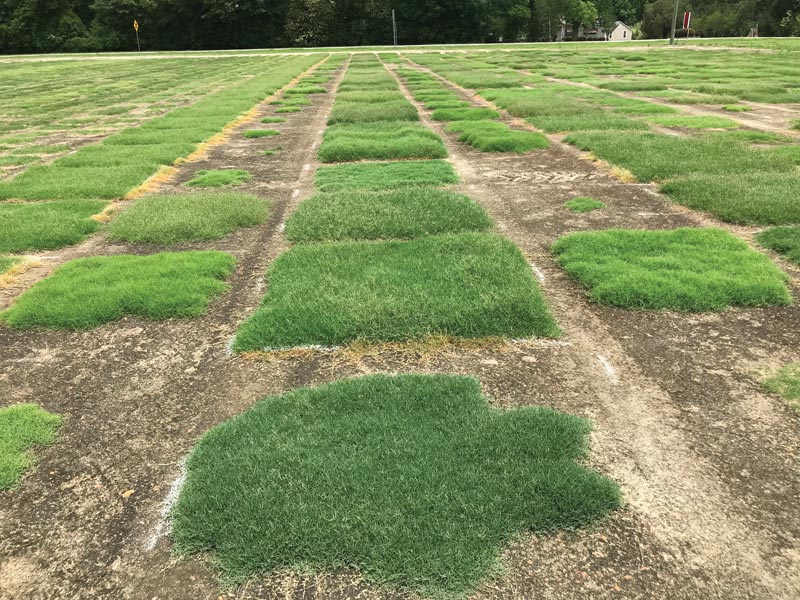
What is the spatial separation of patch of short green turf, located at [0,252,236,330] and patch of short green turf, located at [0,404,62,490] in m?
1.18

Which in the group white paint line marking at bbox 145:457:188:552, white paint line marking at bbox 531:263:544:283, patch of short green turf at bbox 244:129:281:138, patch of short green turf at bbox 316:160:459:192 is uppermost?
patch of short green turf at bbox 244:129:281:138

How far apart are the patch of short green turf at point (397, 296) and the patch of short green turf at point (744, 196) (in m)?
2.73

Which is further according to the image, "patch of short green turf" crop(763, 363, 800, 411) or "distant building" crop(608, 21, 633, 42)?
"distant building" crop(608, 21, 633, 42)

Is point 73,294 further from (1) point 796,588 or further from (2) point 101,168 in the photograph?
(2) point 101,168

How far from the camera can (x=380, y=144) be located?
10.6 m

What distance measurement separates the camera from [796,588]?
2.27 meters

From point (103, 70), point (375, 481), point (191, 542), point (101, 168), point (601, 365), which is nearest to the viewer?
point (191, 542)

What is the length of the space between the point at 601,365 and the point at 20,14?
75143 millimetres

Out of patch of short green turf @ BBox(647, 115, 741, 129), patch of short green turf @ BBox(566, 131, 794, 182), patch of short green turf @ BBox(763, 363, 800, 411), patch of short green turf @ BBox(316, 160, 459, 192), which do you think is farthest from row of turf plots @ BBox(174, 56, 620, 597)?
patch of short green turf @ BBox(647, 115, 741, 129)

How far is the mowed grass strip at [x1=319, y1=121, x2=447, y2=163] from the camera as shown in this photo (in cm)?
1012

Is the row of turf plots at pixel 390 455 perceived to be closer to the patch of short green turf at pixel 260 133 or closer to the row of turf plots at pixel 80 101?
the patch of short green turf at pixel 260 133

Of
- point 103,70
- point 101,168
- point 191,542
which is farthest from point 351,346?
point 103,70

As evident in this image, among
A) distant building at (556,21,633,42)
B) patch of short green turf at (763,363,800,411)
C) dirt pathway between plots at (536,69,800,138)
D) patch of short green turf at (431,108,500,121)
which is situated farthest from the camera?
distant building at (556,21,633,42)

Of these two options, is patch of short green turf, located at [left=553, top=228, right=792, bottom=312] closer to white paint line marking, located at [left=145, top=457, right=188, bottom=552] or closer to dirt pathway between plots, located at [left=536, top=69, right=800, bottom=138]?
white paint line marking, located at [left=145, top=457, right=188, bottom=552]
